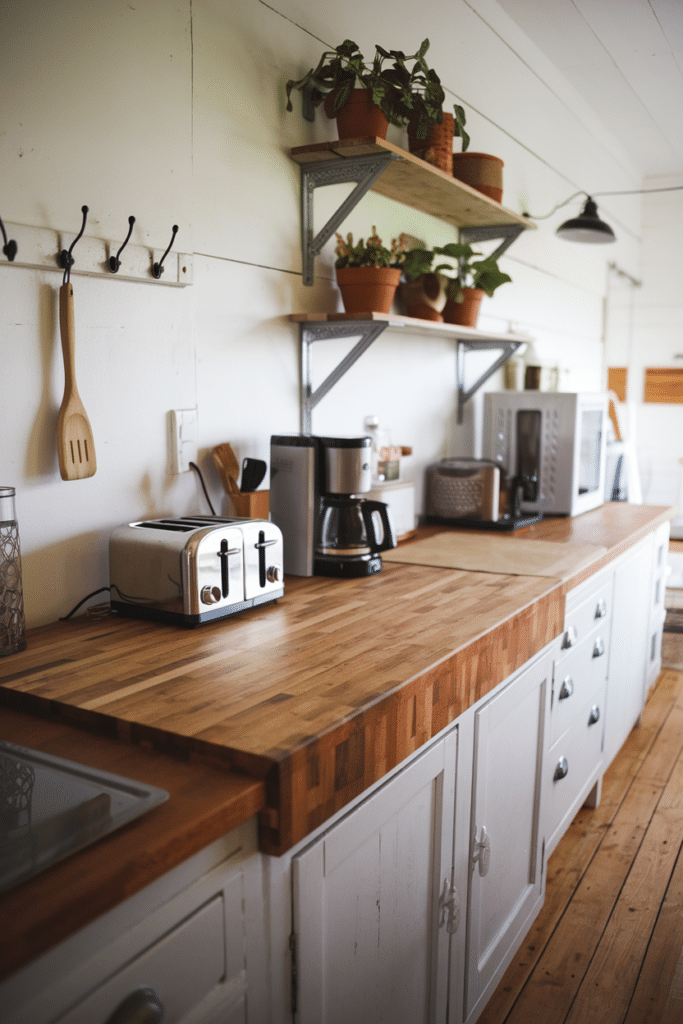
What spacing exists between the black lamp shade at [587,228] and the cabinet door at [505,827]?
2.57 metres

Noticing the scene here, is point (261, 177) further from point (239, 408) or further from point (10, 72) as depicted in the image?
point (10, 72)

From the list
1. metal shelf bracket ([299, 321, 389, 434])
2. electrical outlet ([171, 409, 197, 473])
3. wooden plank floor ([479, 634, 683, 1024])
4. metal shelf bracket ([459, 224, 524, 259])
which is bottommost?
wooden plank floor ([479, 634, 683, 1024])

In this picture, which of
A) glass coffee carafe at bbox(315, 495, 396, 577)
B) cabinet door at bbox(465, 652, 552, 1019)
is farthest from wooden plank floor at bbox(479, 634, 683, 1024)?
glass coffee carafe at bbox(315, 495, 396, 577)

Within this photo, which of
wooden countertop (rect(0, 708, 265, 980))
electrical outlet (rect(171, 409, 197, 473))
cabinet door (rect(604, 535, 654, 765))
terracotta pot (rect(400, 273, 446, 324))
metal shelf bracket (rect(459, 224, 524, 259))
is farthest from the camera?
metal shelf bracket (rect(459, 224, 524, 259))

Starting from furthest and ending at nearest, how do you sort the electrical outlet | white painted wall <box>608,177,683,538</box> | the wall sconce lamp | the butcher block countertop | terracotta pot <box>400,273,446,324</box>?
white painted wall <box>608,177,683,538</box> → the wall sconce lamp → terracotta pot <box>400,273,446,324</box> → the electrical outlet → the butcher block countertop

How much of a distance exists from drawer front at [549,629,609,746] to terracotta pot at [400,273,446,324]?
1069mm

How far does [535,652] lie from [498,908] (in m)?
0.56

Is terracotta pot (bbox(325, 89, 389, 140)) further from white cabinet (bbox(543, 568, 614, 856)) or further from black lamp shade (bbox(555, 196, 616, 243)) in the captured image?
black lamp shade (bbox(555, 196, 616, 243))

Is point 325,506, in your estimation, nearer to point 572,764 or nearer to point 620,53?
point 572,764

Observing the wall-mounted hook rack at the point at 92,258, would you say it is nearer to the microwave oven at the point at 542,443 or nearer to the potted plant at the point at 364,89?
the potted plant at the point at 364,89

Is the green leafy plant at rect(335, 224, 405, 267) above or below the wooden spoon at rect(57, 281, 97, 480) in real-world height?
above

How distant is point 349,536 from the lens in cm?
191

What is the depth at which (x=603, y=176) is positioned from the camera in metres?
4.94

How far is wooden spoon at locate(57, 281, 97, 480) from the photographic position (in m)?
1.46
